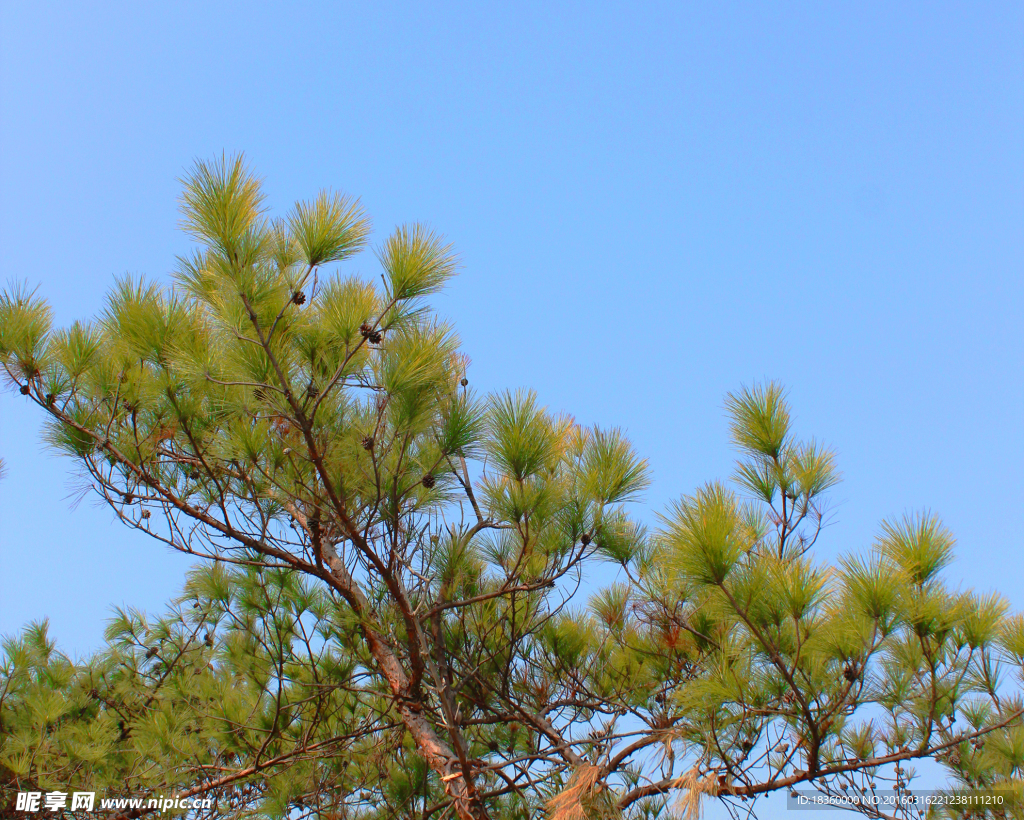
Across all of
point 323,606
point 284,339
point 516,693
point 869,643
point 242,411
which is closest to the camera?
point 869,643

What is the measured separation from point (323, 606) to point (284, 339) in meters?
1.38

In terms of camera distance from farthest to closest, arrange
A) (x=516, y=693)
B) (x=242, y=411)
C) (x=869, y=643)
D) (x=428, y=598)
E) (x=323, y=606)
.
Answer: (x=323, y=606) → (x=516, y=693) → (x=428, y=598) → (x=242, y=411) → (x=869, y=643)

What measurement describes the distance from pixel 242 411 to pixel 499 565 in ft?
3.50

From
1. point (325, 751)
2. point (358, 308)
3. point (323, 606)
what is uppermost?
point (358, 308)

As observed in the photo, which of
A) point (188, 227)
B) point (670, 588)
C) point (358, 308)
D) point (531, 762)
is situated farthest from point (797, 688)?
point (188, 227)

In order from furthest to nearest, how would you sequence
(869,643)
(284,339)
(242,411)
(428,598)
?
(428,598) → (242,411) → (284,339) → (869,643)

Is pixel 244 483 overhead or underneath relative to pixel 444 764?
overhead

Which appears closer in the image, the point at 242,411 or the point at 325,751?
the point at 242,411

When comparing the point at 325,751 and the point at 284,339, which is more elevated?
the point at 284,339

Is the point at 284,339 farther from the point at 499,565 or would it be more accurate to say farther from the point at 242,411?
the point at 499,565

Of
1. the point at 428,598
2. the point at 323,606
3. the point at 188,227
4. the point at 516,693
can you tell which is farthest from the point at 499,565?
the point at 188,227

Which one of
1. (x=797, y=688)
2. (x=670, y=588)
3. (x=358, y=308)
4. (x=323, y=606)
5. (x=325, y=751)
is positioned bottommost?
(x=797, y=688)

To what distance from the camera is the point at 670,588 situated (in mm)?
2777

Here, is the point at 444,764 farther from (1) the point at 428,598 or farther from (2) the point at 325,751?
(2) the point at 325,751
